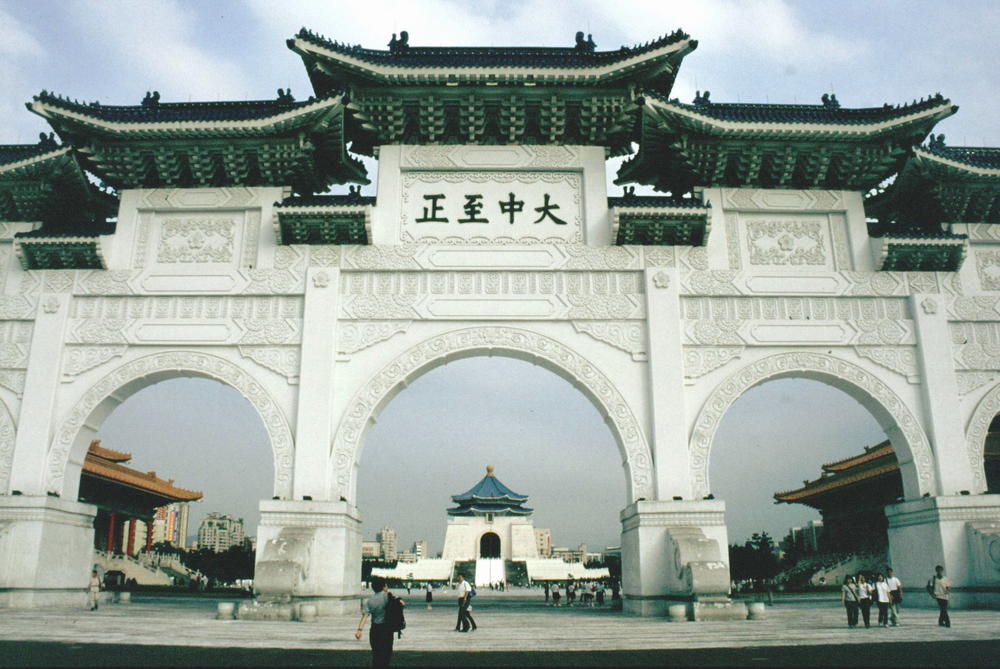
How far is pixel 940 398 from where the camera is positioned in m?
11.5

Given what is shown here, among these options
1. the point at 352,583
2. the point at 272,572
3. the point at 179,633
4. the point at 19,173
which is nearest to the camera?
the point at 179,633

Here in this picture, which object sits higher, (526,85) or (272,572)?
(526,85)

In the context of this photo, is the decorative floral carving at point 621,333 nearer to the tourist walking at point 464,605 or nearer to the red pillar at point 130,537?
the tourist walking at point 464,605

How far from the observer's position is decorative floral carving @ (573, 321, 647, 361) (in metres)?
11.6

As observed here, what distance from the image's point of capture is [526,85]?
11.8 metres

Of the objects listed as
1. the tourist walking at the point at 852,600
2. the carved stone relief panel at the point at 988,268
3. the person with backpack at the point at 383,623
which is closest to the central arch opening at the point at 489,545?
the carved stone relief panel at the point at 988,268

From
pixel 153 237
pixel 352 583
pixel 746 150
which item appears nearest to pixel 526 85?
pixel 746 150

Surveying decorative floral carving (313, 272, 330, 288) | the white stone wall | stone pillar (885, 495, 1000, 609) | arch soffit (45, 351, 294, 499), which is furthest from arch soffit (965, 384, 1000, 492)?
arch soffit (45, 351, 294, 499)

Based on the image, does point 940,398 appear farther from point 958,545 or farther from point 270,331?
point 270,331

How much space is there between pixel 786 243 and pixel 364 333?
677cm

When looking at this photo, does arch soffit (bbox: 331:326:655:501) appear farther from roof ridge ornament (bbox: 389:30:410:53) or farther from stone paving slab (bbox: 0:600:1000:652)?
roof ridge ornament (bbox: 389:30:410:53)

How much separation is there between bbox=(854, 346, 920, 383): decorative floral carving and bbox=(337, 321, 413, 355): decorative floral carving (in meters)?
6.97

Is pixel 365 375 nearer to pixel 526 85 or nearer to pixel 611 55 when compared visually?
pixel 526 85

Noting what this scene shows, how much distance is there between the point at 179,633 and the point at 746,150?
10.3 metres
